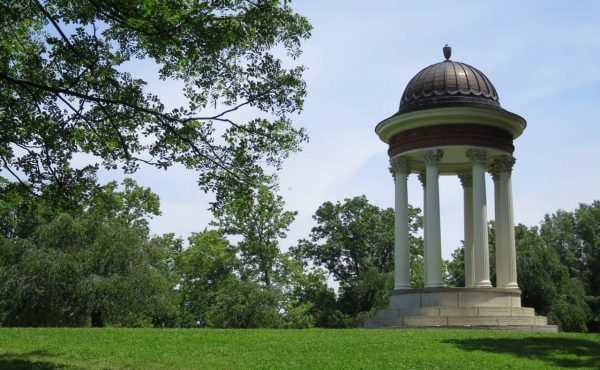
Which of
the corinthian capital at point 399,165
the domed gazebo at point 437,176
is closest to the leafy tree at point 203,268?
the corinthian capital at point 399,165

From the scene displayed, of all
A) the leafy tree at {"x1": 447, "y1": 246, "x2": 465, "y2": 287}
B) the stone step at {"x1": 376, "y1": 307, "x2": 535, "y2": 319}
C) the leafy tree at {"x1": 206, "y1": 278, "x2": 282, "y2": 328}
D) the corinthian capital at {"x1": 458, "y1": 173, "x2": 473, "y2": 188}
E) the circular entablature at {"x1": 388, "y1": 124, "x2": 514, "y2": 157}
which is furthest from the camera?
the leafy tree at {"x1": 447, "y1": 246, "x2": 465, "y2": 287}

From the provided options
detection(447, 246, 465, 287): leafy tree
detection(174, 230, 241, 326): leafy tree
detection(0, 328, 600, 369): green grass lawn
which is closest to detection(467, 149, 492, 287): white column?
detection(0, 328, 600, 369): green grass lawn

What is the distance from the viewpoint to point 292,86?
57.6ft

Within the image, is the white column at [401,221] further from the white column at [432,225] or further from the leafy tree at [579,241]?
the leafy tree at [579,241]

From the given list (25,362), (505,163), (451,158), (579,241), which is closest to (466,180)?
(451,158)

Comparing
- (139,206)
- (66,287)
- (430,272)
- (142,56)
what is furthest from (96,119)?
(139,206)

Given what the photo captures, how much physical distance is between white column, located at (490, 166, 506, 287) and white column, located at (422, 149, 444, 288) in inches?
140

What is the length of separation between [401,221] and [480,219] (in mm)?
4209

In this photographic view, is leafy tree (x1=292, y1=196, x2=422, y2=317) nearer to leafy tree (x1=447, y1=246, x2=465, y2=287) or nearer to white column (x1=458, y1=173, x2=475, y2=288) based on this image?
leafy tree (x1=447, y1=246, x2=465, y2=287)

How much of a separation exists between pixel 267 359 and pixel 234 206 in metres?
4.06

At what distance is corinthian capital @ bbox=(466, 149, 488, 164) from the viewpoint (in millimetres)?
34969

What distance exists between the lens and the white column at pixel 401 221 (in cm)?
3700

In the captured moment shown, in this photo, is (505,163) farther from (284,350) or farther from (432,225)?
(284,350)

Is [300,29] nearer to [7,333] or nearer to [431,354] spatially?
[431,354]
